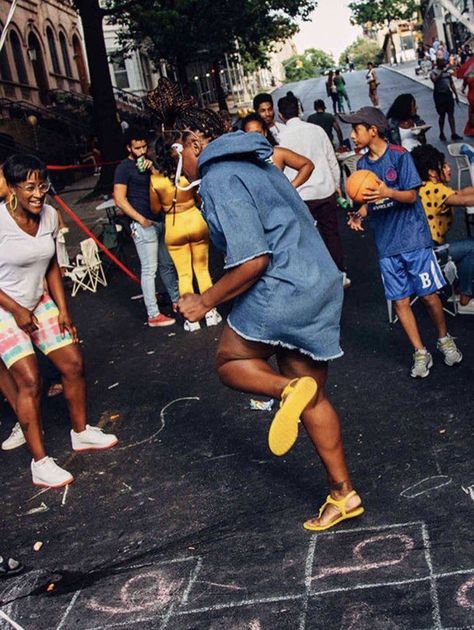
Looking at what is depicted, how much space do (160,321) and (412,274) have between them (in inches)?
137

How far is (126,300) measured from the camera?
10.6 m

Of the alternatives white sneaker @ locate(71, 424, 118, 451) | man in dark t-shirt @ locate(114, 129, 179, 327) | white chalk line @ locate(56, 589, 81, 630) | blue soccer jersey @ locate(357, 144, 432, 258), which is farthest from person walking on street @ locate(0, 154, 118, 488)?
man in dark t-shirt @ locate(114, 129, 179, 327)

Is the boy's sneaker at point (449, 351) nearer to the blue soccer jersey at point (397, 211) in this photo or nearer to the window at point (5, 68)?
the blue soccer jersey at point (397, 211)

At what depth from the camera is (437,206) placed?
7.11m

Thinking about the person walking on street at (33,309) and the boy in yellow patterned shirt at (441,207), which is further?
the boy in yellow patterned shirt at (441,207)

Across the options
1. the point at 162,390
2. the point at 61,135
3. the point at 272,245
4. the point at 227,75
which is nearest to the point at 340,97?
the point at 61,135

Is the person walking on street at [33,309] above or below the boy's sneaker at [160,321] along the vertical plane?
above

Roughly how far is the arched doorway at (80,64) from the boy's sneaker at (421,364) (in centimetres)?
4089

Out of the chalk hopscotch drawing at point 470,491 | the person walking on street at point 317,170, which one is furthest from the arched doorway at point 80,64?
the chalk hopscotch drawing at point 470,491

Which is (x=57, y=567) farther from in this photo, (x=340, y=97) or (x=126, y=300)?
(x=340, y=97)

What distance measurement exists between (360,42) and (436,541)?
185157 millimetres

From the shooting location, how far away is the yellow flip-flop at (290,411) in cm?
367

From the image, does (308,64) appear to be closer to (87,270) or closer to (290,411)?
(87,270)

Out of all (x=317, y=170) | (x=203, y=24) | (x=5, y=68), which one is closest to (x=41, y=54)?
(x=5, y=68)
